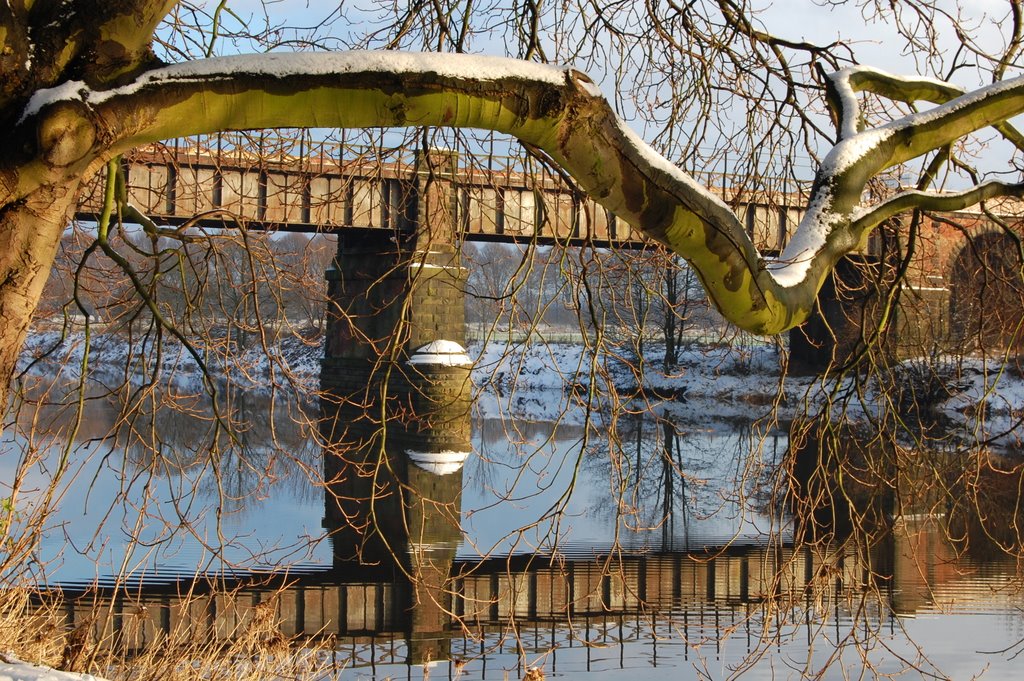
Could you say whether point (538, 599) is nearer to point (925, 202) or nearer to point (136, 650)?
point (136, 650)

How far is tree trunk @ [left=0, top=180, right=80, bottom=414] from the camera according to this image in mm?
3355

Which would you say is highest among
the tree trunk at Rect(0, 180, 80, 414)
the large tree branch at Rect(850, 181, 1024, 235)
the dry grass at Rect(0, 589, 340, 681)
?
the large tree branch at Rect(850, 181, 1024, 235)

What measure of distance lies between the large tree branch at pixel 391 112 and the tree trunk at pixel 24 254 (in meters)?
0.10

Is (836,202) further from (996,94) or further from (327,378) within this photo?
(327,378)

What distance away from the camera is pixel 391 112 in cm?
333

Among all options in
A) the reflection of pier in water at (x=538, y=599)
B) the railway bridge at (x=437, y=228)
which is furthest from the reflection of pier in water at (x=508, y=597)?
the railway bridge at (x=437, y=228)

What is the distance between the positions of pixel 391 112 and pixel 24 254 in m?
1.25

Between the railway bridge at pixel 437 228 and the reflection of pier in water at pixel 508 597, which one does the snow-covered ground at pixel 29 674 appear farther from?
the reflection of pier in water at pixel 508 597

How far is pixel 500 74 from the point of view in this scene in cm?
329

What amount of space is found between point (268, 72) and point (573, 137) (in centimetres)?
96

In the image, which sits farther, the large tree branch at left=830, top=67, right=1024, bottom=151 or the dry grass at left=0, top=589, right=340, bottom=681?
the dry grass at left=0, top=589, right=340, bottom=681

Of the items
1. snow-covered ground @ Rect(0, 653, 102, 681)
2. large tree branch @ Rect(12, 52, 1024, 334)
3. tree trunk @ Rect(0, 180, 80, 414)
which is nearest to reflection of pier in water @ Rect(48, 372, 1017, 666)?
snow-covered ground @ Rect(0, 653, 102, 681)

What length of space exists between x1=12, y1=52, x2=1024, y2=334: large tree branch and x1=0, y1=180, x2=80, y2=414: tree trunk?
100 mm

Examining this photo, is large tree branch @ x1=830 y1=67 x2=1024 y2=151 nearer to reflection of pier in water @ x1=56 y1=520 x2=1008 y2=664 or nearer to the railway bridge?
the railway bridge
